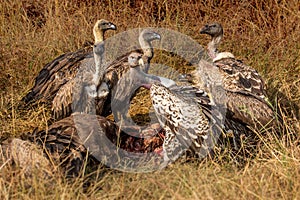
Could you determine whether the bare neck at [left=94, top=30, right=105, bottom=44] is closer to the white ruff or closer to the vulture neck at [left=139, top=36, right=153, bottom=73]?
the vulture neck at [left=139, top=36, right=153, bottom=73]

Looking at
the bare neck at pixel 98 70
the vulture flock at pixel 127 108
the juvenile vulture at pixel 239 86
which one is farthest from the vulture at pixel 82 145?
the juvenile vulture at pixel 239 86

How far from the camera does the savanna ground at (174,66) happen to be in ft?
14.9

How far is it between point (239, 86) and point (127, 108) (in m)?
1.21

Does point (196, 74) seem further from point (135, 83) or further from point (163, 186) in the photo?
point (163, 186)

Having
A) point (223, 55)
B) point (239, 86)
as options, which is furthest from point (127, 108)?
point (223, 55)

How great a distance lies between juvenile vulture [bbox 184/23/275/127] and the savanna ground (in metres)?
0.19

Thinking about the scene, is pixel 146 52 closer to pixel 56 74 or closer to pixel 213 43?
pixel 213 43

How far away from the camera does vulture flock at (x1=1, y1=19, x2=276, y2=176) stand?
17.5 ft

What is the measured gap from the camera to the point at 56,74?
7.42 meters

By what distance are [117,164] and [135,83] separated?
5.98ft

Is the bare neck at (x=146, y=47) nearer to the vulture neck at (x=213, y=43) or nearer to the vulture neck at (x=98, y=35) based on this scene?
the vulture neck at (x=98, y=35)

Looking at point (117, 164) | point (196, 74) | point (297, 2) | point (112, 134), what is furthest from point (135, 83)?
point (297, 2)

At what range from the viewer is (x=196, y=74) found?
7.23 metres

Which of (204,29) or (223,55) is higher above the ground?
(204,29)
